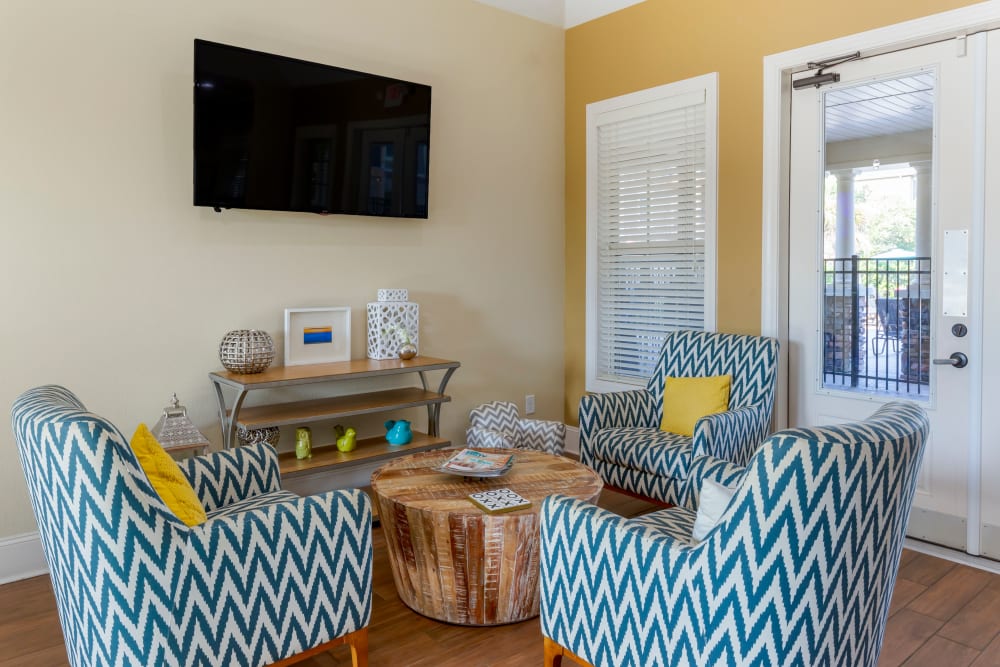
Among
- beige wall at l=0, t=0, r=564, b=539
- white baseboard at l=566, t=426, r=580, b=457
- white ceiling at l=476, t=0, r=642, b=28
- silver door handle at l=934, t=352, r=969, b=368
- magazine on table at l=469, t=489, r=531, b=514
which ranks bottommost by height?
white baseboard at l=566, t=426, r=580, b=457

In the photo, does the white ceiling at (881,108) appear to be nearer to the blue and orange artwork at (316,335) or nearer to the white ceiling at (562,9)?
the white ceiling at (562,9)

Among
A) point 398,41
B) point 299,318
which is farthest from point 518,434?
point 398,41

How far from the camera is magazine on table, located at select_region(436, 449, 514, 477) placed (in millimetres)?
2584

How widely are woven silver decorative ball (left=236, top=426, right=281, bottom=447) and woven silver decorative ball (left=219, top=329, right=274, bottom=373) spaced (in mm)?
266

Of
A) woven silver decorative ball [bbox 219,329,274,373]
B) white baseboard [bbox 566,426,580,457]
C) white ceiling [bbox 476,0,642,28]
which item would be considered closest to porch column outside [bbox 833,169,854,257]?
white ceiling [bbox 476,0,642,28]

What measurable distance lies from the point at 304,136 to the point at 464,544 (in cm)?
210

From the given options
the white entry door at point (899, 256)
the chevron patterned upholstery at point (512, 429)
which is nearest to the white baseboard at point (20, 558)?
the chevron patterned upholstery at point (512, 429)

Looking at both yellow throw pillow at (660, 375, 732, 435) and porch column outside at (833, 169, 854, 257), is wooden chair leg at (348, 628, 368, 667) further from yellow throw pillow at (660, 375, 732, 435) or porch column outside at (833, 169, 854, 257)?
porch column outside at (833, 169, 854, 257)

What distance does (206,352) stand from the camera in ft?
10.8

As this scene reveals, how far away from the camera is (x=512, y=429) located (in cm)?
403

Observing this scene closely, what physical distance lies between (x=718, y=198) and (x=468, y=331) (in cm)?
162

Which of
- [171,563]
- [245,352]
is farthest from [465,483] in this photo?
[245,352]

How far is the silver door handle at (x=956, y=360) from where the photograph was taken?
303 cm

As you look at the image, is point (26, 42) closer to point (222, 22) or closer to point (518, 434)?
point (222, 22)
